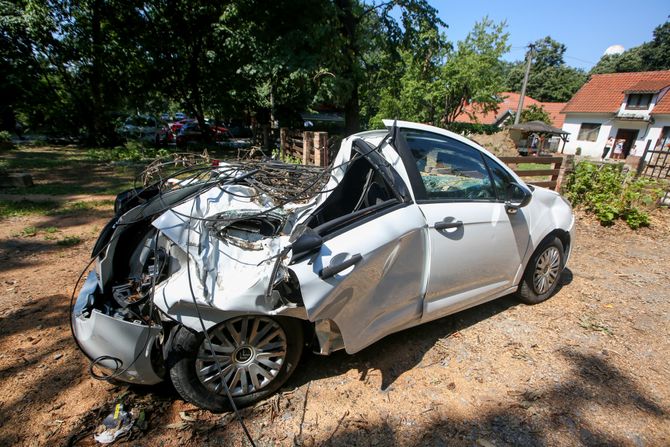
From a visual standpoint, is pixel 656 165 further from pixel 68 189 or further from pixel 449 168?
pixel 68 189

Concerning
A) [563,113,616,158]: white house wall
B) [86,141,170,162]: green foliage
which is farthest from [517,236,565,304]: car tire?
[563,113,616,158]: white house wall

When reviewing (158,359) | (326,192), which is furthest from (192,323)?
(326,192)

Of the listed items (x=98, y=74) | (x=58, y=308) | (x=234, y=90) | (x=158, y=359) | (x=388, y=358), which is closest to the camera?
(x=158, y=359)

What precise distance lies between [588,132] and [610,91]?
3.74m

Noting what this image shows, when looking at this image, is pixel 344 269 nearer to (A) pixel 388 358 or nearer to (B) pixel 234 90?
(A) pixel 388 358

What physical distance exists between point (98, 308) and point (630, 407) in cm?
369

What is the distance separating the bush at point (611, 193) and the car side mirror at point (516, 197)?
172 inches

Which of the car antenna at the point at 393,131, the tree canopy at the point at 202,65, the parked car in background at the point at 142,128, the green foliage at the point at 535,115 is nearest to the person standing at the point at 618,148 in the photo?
the green foliage at the point at 535,115

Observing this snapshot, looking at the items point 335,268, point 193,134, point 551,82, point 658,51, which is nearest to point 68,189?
point 335,268

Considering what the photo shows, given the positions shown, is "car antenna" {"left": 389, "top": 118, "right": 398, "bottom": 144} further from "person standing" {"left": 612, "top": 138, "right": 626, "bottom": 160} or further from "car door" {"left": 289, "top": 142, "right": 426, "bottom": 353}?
"person standing" {"left": 612, "top": 138, "right": 626, "bottom": 160}

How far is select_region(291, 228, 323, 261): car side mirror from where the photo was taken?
198 centimetres

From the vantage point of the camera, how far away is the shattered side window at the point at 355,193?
9.04ft

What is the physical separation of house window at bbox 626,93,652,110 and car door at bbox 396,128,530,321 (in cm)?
3348

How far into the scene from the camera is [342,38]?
9.51m
